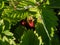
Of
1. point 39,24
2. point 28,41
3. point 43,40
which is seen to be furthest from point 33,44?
point 39,24

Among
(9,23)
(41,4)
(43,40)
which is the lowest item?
(43,40)

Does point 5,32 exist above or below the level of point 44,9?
below

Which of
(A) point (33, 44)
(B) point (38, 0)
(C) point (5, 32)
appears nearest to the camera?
(A) point (33, 44)

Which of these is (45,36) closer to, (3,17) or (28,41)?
(28,41)

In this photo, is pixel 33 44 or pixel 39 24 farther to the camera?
pixel 39 24

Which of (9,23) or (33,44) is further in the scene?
(9,23)

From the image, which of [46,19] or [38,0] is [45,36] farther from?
[38,0]

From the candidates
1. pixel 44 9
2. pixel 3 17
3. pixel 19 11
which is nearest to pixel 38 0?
pixel 44 9

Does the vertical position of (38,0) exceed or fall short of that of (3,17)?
it exceeds it

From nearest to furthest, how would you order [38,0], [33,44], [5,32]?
[33,44] < [38,0] < [5,32]
